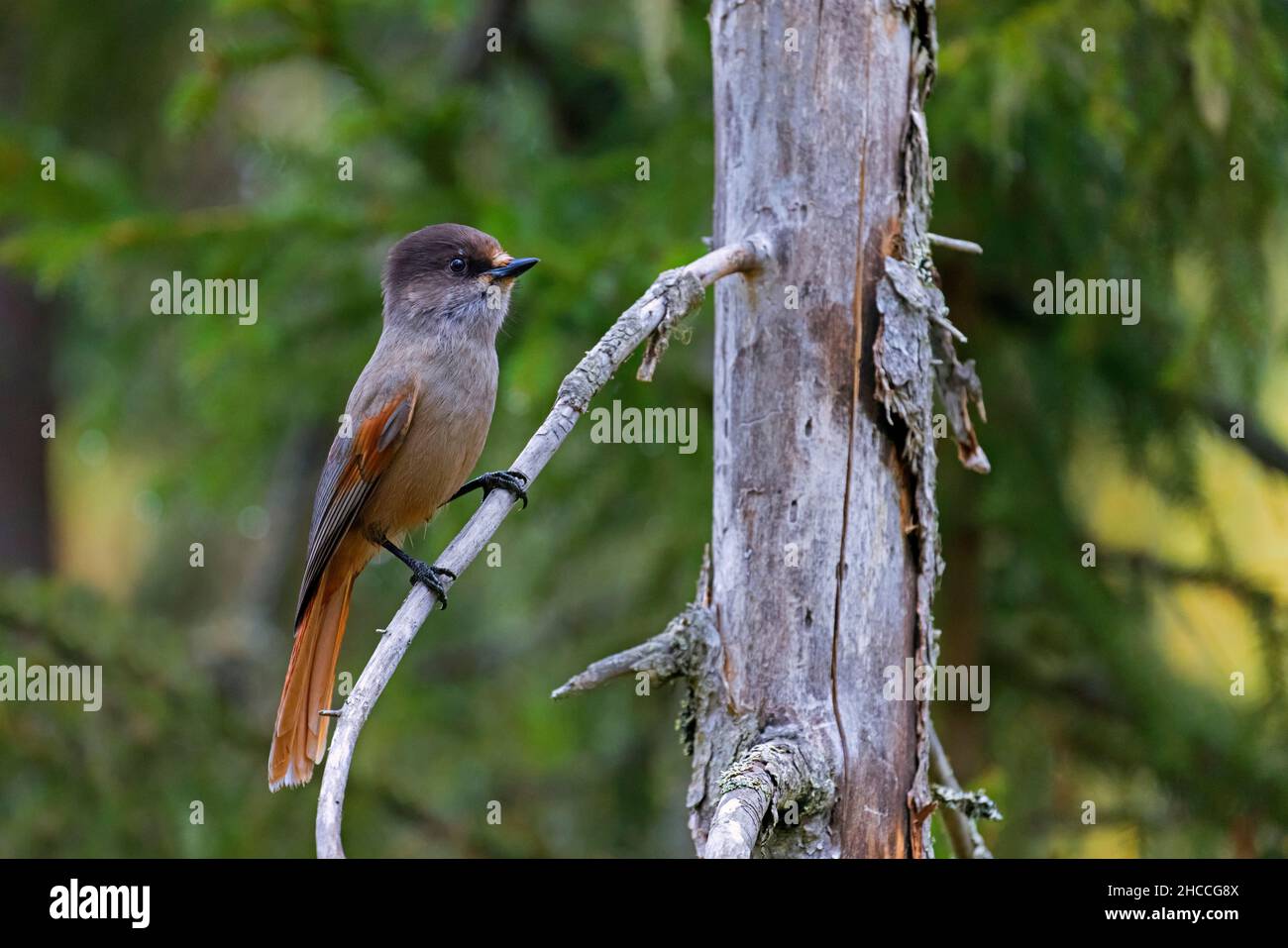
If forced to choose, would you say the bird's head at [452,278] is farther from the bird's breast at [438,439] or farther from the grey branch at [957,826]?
the grey branch at [957,826]

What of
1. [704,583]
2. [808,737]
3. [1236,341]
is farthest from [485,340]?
[1236,341]

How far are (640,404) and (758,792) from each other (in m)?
2.62

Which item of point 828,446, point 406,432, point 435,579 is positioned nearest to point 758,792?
point 828,446

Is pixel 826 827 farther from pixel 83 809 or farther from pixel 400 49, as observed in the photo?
pixel 400 49

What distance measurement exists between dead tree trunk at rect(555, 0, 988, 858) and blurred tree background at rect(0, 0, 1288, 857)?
2.80 ft

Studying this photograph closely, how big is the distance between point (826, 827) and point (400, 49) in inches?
299

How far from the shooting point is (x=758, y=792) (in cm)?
273

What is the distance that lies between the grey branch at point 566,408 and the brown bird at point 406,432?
1.24 metres

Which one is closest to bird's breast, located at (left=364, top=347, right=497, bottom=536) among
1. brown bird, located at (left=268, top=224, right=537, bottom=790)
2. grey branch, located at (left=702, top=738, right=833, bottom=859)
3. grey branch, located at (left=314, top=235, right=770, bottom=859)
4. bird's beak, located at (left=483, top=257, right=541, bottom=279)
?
brown bird, located at (left=268, top=224, right=537, bottom=790)

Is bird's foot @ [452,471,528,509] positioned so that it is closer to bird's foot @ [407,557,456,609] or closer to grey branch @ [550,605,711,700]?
bird's foot @ [407,557,456,609]

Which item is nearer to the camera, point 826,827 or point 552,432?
point 552,432

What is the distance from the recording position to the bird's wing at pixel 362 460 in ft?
14.1

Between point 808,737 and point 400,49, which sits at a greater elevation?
point 400,49
